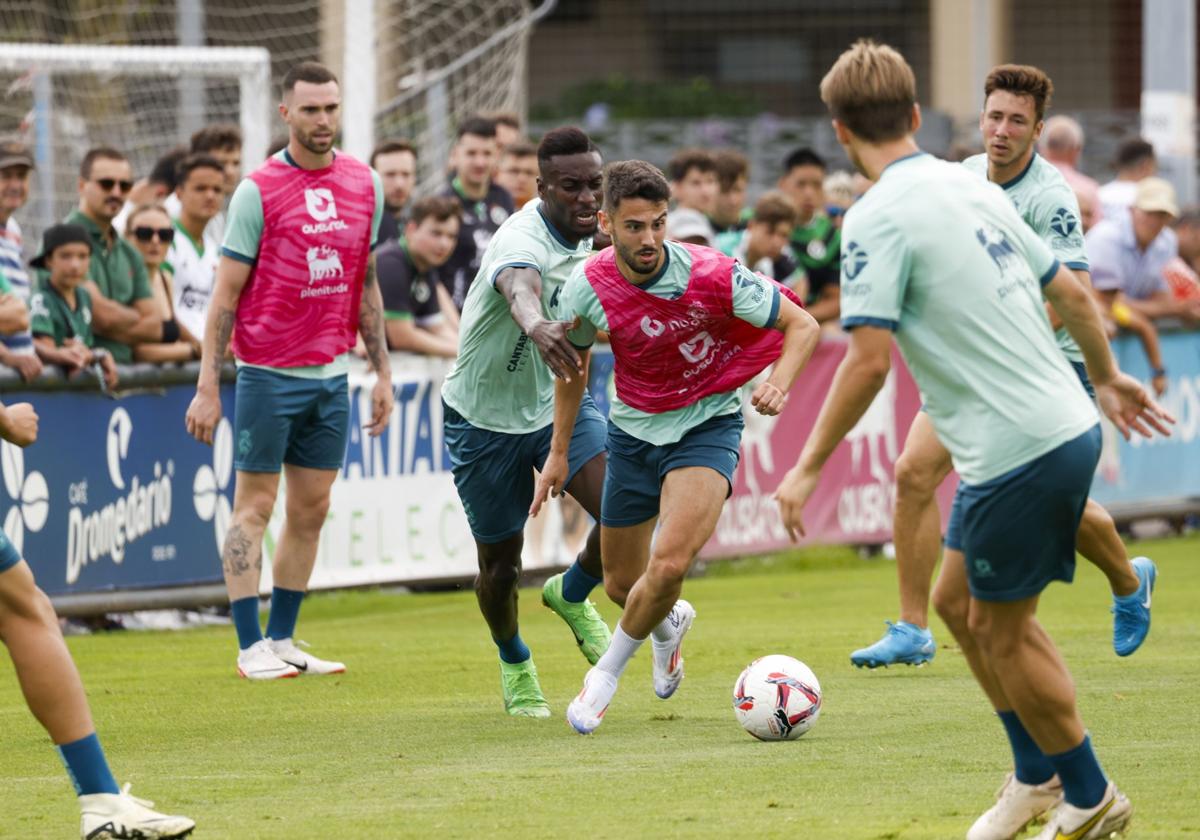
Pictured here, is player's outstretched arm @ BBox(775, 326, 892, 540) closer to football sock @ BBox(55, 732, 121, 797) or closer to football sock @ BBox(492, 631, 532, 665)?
football sock @ BBox(55, 732, 121, 797)

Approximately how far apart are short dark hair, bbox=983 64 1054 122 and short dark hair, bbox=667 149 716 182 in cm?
549

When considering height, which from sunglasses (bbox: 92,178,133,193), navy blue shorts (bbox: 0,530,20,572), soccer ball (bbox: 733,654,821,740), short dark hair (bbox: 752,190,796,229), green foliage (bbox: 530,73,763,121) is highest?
sunglasses (bbox: 92,178,133,193)

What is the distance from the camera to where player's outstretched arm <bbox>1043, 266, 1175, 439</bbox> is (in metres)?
5.43

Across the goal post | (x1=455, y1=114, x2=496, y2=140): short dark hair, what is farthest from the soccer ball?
the goal post

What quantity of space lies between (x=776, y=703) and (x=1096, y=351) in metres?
2.26

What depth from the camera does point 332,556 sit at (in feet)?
40.3

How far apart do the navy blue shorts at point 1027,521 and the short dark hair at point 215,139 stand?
766 centimetres

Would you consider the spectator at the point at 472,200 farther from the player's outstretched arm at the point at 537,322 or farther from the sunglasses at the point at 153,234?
the player's outstretched arm at the point at 537,322

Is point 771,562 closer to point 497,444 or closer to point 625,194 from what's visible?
point 497,444

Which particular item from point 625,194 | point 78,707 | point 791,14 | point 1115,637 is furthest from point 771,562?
point 791,14

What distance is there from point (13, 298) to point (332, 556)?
336cm

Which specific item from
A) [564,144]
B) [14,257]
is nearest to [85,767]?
[564,144]

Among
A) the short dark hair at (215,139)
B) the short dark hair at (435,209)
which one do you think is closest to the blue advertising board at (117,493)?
the short dark hair at (215,139)

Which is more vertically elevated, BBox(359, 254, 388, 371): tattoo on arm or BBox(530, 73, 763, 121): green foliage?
BBox(359, 254, 388, 371): tattoo on arm
